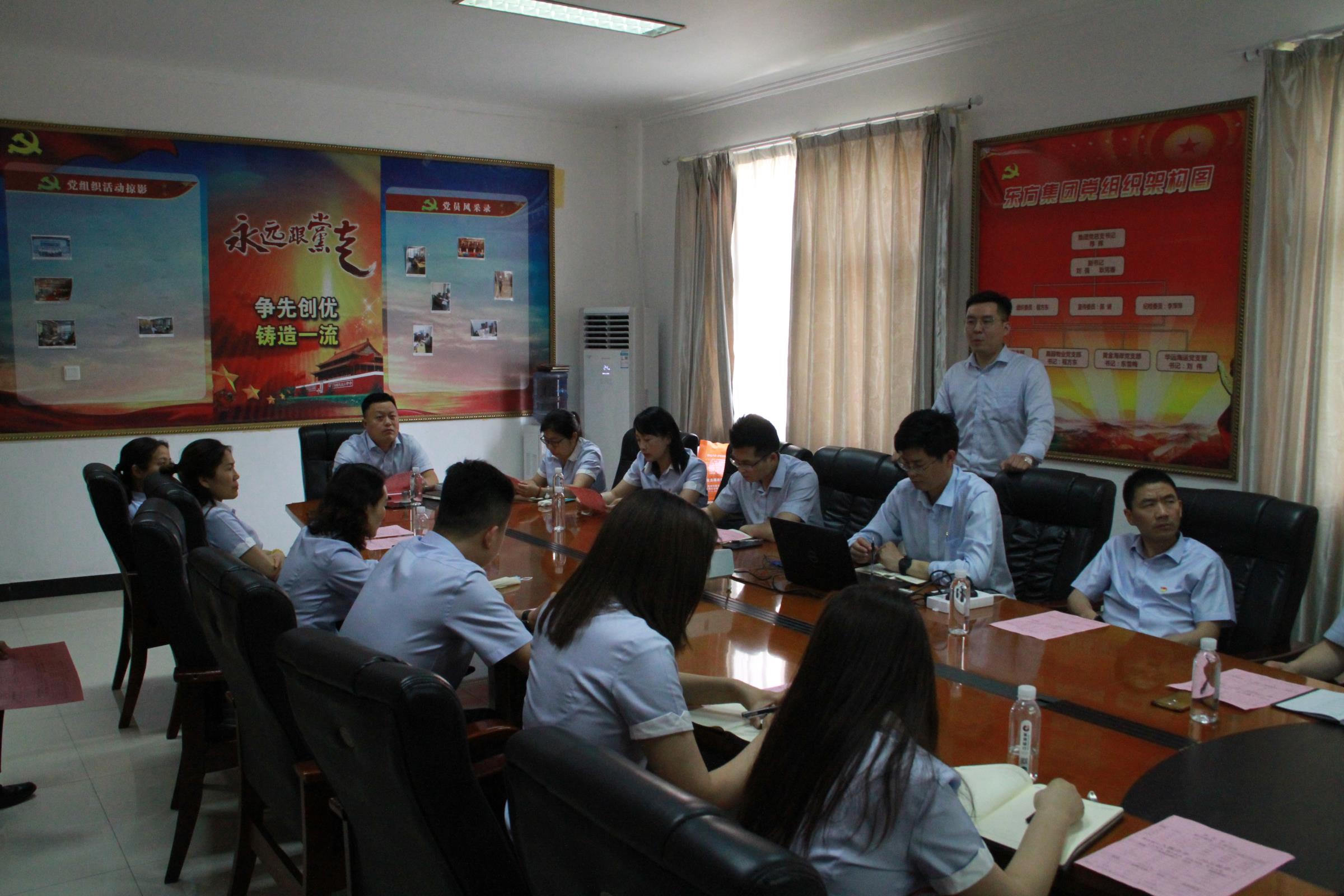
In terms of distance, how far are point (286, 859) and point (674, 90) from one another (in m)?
5.41

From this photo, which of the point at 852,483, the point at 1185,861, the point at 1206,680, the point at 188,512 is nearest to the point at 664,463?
the point at 852,483

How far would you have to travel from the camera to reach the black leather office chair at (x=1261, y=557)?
2930mm

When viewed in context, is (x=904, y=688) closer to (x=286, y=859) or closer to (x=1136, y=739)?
(x=1136, y=739)

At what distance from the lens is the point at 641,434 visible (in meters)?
4.48

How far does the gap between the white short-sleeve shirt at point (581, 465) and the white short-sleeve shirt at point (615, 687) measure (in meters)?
3.24

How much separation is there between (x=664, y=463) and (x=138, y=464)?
2.21 metres

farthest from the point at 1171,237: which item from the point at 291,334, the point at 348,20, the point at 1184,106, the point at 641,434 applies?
the point at 291,334

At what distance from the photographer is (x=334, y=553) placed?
2.85 metres

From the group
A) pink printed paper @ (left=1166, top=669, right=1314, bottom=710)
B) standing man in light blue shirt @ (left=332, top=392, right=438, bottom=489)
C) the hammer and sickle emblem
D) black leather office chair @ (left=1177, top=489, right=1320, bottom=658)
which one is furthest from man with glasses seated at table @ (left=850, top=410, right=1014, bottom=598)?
the hammer and sickle emblem

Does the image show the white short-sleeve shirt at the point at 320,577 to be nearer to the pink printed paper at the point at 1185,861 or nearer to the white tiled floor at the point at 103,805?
the white tiled floor at the point at 103,805

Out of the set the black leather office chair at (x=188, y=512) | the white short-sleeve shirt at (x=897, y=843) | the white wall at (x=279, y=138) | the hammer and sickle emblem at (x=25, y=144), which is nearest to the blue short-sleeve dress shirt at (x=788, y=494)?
the black leather office chair at (x=188, y=512)

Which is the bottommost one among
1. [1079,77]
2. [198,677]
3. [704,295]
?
[198,677]

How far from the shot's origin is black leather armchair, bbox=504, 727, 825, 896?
91cm

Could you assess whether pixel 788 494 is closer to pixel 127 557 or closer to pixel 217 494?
pixel 217 494
